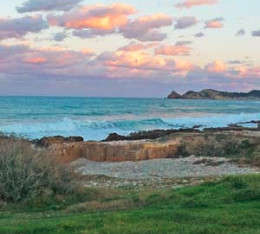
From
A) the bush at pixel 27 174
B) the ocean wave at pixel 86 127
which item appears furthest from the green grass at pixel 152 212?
the ocean wave at pixel 86 127

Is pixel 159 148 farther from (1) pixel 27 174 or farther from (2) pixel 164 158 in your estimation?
(1) pixel 27 174

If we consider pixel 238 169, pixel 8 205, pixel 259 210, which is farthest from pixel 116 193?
pixel 238 169

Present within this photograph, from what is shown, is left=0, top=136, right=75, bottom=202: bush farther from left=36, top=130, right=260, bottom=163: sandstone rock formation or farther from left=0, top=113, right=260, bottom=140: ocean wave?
left=0, top=113, right=260, bottom=140: ocean wave

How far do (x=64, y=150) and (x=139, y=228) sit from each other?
23.9 meters

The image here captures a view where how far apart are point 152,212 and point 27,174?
5119mm

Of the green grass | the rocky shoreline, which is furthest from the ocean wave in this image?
the green grass

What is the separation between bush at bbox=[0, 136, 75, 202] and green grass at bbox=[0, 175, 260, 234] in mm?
396

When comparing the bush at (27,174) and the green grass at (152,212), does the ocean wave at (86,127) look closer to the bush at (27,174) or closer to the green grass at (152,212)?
the bush at (27,174)

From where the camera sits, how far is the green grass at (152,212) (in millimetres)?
9620

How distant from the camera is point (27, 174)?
15172mm

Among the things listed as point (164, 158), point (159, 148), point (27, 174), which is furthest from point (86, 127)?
point (27, 174)

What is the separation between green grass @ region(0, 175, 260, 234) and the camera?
9620 millimetres

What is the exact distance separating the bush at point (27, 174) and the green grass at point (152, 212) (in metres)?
0.40

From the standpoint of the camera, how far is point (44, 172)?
1559 centimetres
